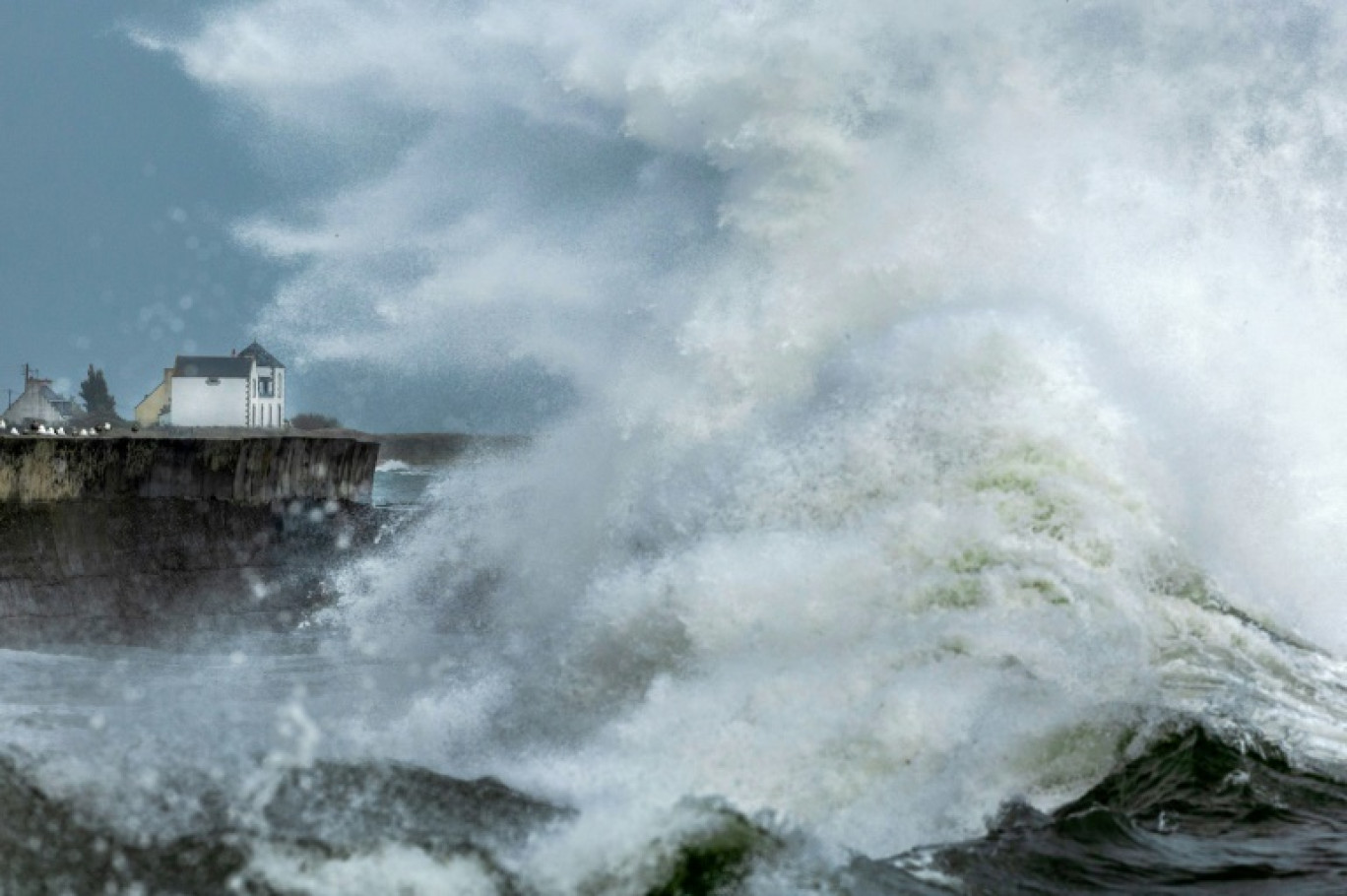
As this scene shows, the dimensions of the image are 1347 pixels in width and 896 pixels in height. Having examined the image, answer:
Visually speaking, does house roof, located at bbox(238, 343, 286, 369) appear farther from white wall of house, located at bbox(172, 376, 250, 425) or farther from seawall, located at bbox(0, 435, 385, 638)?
seawall, located at bbox(0, 435, 385, 638)

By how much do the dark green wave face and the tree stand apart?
95784mm

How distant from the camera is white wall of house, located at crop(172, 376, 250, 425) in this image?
7650 cm

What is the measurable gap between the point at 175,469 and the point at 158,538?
628mm

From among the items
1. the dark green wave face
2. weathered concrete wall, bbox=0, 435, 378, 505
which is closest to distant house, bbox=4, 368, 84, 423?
weathered concrete wall, bbox=0, 435, 378, 505

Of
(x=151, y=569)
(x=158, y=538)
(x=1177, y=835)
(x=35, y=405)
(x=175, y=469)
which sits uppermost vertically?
(x=35, y=405)

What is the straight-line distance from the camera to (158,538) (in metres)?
10.4

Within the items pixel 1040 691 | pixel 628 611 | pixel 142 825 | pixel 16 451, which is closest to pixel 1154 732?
pixel 1040 691

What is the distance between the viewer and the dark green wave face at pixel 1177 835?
13.5 feet

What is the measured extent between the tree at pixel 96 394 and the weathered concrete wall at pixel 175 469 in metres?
87.1

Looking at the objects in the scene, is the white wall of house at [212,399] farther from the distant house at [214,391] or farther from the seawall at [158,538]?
the seawall at [158,538]

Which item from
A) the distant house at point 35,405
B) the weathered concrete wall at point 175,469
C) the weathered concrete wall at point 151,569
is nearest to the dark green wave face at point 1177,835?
the weathered concrete wall at point 151,569

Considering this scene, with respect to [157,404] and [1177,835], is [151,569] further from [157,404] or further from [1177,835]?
[157,404]

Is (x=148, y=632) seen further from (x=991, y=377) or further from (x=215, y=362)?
(x=215, y=362)

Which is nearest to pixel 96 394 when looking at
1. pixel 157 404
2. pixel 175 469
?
pixel 157 404
